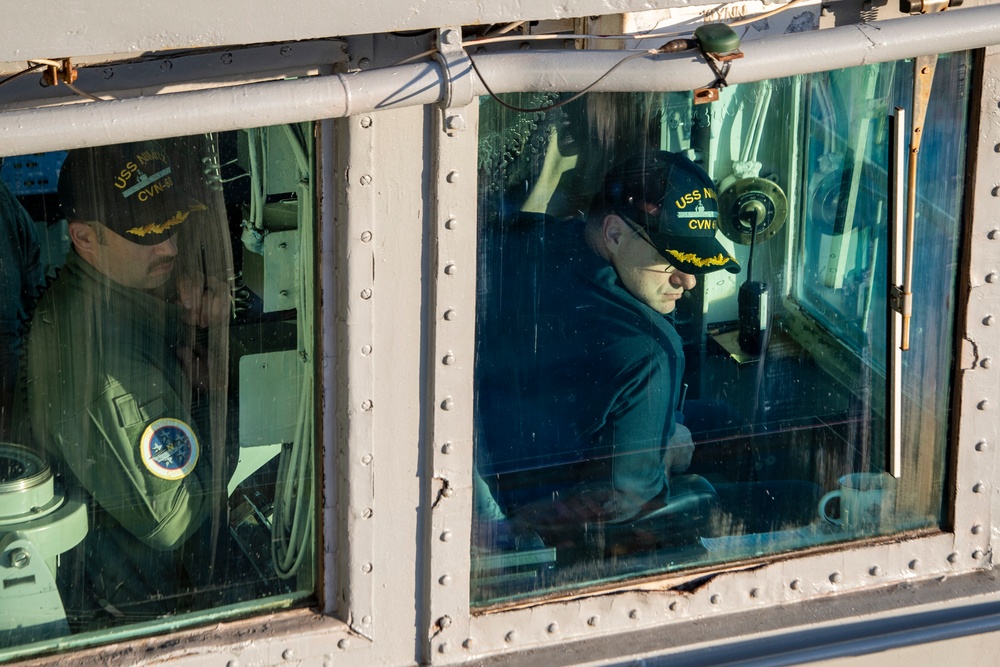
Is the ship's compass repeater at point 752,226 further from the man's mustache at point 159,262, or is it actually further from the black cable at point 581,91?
the man's mustache at point 159,262

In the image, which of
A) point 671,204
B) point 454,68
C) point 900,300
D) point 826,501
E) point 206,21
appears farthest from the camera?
point 826,501

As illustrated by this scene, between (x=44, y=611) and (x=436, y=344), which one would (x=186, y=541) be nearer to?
(x=44, y=611)

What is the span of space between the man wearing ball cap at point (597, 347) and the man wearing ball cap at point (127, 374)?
53 centimetres

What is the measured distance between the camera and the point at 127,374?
6.51ft

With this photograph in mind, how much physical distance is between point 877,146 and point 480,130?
0.82 metres

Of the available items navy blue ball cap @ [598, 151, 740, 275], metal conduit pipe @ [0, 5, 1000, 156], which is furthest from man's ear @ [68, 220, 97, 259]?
navy blue ball cap @ [598, 151, 740, 275]

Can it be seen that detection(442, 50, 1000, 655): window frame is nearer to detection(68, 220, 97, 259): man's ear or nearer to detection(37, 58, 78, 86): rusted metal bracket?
detection(68, 220, 97, 259): man's ear

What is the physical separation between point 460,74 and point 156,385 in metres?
0.75

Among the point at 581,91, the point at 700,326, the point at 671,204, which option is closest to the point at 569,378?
the point at 700,326

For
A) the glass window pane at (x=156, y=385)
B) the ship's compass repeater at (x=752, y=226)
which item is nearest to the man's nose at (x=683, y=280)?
the ship's compass repeater at (x=752, y=226)

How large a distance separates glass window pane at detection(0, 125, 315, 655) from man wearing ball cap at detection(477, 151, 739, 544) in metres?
0.37

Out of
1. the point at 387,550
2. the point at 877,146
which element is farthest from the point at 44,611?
the point at 877,146

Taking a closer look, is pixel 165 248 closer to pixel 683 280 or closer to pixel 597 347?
pixel 597 347

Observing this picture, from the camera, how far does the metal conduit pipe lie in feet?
5.31
